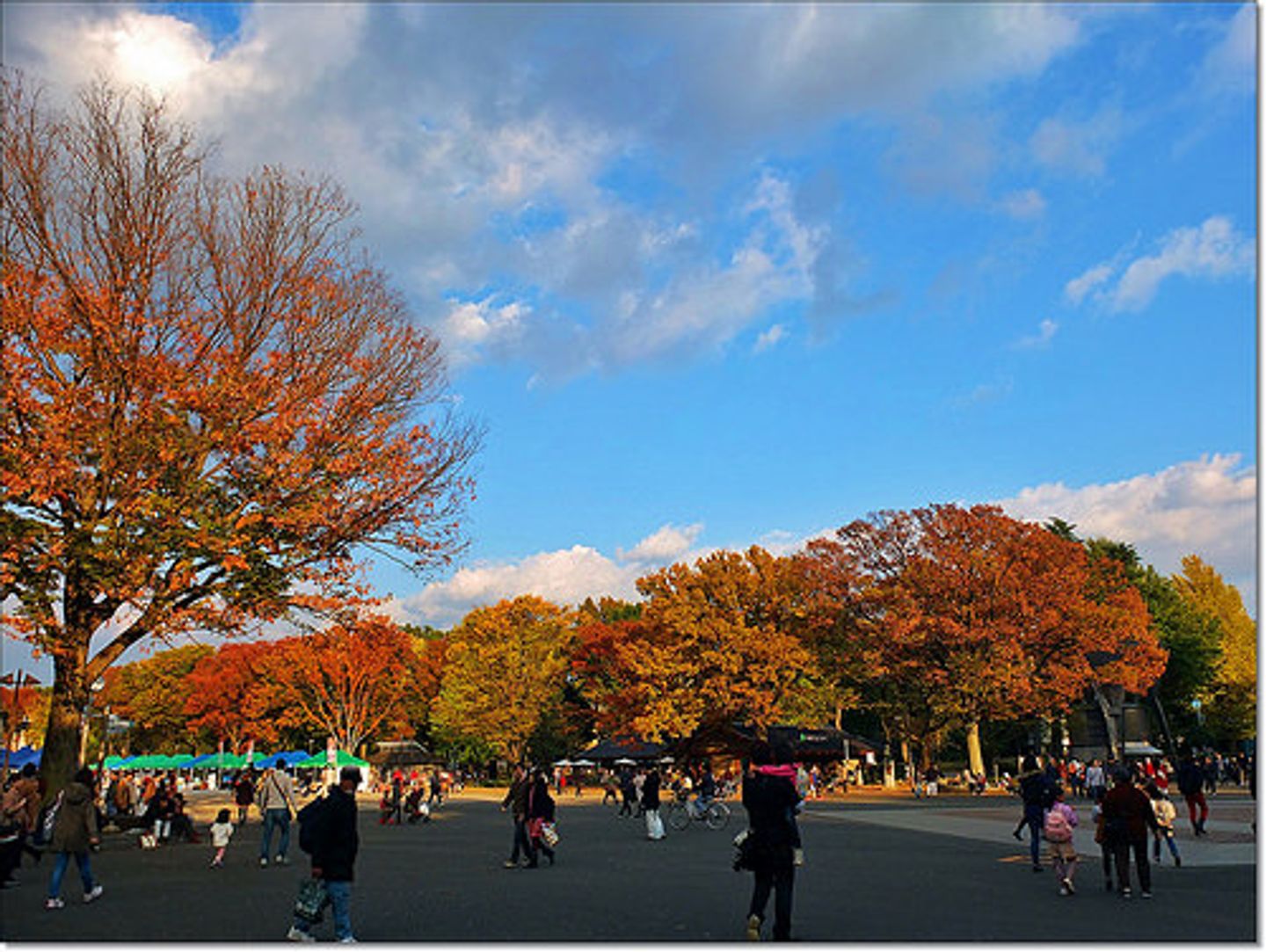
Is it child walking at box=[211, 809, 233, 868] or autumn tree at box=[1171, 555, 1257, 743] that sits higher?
autumn tree at box=[1171, 555, 1257, 743]

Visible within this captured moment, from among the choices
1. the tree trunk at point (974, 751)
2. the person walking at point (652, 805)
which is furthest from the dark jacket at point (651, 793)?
the tree trunk at point (974, 751)

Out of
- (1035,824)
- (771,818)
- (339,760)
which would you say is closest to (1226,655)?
(339,760)

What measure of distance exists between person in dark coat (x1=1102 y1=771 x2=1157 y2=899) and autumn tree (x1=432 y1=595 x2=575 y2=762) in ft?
185

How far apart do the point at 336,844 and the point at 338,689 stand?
61.4 m

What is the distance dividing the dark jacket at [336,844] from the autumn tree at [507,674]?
58.4 metres

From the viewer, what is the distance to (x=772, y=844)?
891 cm

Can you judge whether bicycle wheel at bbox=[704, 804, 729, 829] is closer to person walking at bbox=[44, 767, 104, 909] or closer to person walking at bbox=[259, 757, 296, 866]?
person walking at bbox=[259, 757, 296, 866]

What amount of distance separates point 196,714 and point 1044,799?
8161cm

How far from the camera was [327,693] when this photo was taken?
68438mm

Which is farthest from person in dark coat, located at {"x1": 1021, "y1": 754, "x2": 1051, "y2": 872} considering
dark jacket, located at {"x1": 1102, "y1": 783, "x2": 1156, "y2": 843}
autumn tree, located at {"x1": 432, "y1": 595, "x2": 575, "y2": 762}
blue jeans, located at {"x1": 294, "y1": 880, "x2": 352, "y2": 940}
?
autumn tree, located at {"x1": 432, "y1": 595, "x2": 575, "y2": 762}

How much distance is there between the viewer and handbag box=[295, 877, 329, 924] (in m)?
9.13

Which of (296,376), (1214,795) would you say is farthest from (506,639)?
(296,376)

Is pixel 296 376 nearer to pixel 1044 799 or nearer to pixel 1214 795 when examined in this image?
pixel 1044 799

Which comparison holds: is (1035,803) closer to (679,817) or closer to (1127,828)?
(1127,828)
